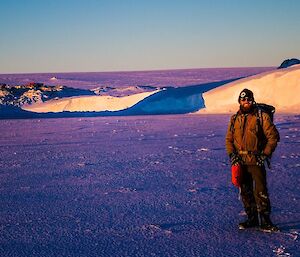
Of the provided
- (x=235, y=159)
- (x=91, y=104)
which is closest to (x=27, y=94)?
(x=91, y=104)

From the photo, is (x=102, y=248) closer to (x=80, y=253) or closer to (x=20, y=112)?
(x=80, y=253)

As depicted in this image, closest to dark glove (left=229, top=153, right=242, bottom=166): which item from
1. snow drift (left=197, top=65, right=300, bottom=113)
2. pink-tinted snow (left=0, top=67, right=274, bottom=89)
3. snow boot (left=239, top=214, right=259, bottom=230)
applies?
snow boot (left=239, top=214, right=259, bottom=230)

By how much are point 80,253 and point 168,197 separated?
210 centimetres

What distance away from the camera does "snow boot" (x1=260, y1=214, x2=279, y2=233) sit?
4.38 metres

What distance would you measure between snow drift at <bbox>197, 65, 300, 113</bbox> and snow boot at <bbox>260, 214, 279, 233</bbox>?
16.8 m

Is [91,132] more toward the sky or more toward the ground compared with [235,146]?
more toward the ground

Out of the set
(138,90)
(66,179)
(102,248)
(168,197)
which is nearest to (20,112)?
(138,90)

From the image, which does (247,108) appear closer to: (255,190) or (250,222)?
(255,190)

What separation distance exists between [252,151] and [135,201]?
1.99 m

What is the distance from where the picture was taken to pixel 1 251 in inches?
160

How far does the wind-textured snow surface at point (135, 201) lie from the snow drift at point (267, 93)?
1081 centimetres

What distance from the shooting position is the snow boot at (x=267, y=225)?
4375mm

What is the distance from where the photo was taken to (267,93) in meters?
22.3

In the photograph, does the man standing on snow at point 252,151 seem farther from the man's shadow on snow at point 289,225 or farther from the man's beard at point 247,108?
the man's shadow on snow at point 289,225
